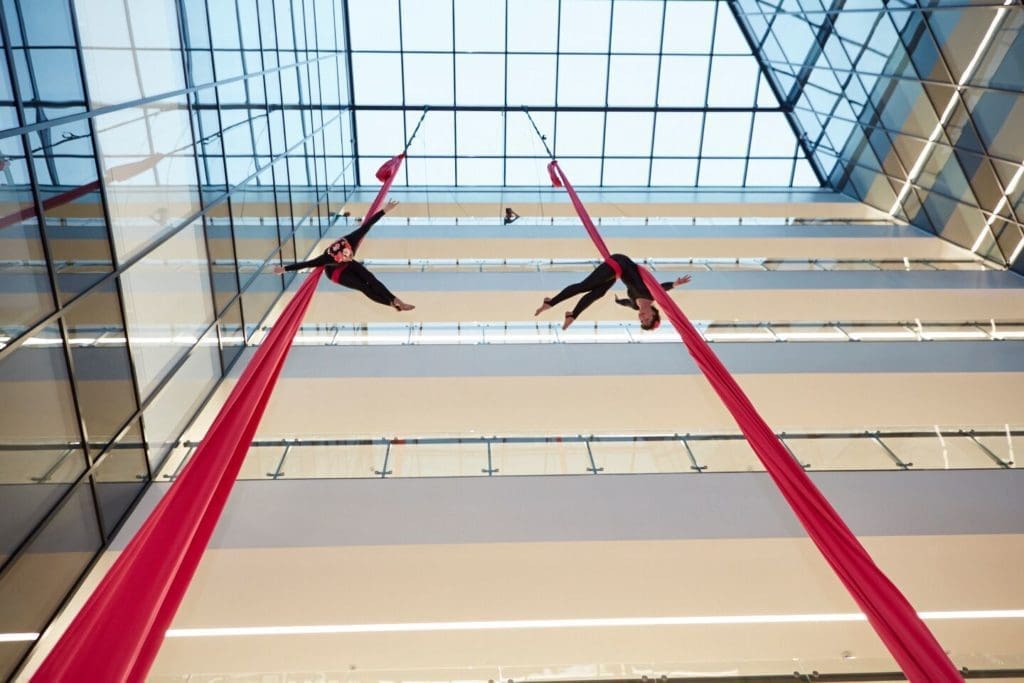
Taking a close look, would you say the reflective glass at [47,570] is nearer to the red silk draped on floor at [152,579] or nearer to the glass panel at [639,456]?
the red silk draped on floor at [152,579]

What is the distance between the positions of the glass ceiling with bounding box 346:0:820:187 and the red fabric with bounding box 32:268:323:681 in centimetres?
1509

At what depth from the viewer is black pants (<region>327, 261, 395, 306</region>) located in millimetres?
6547

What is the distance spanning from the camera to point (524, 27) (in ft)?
54.6

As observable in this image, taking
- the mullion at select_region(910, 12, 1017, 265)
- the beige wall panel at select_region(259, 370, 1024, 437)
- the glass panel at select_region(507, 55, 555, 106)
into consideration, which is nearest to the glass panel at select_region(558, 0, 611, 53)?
the glass panel at select_region(507, 55, 555, 106)

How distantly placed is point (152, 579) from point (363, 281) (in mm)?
4640

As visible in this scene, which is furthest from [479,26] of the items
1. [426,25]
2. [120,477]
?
[120,477]

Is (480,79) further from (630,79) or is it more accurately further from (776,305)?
(776,305)

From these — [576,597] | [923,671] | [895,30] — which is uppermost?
[895,30]

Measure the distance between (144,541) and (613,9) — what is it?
17.5 metres

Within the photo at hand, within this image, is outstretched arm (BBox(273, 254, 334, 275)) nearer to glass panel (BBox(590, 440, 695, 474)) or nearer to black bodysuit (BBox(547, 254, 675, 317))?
black bodysuit (BBox(547, 254, 675, 317))

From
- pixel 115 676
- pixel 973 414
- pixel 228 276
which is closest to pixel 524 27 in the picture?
pixel 228 276

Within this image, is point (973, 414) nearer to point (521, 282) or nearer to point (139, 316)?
point (521, 282)

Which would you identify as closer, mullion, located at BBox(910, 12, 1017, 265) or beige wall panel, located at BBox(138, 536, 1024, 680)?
beige wall panel, located at BBox(138, 536, 1024, 680)

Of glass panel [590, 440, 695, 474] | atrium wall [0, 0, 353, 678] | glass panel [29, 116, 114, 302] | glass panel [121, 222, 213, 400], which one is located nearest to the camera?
atrium wall [0, 0, 353, 678]
